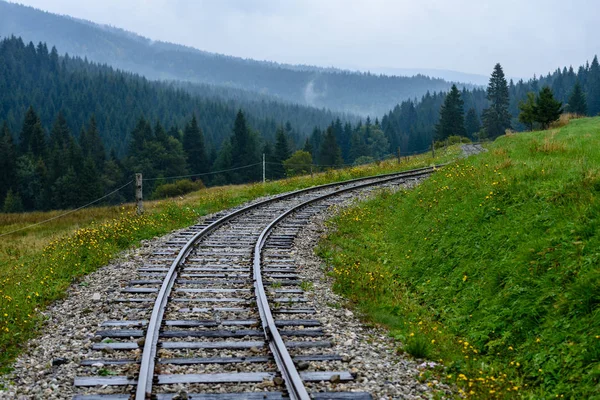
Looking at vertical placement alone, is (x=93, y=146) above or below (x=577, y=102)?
below

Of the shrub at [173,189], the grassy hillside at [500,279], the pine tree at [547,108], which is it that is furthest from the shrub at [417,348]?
the shrub at [173,189]

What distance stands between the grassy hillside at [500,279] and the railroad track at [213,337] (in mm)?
1376

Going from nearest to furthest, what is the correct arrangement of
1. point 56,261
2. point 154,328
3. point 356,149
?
point 154,328, point 56,261, point 356,149

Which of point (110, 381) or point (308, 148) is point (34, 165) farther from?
point (110, 381)

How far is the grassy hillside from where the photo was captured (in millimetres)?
5754

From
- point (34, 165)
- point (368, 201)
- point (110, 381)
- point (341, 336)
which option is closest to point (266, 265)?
point (341, 336)

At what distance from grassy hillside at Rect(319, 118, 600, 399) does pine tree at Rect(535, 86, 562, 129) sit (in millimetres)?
41952

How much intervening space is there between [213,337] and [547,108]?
52501 millimetres

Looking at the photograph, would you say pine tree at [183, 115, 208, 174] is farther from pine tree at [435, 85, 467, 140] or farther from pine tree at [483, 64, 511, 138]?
pine tree at [483, 64, 511, 138]

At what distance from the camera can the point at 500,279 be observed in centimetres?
766

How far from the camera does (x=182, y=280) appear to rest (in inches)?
378

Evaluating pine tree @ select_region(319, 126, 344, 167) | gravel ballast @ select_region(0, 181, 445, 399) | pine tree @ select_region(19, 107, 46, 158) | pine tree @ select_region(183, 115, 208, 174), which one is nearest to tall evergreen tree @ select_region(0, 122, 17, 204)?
pine tree @ select_region(19, 107, 46, 158)

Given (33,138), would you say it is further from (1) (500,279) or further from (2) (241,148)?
(1) (500,279)

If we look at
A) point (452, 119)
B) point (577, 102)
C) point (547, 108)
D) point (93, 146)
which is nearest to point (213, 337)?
point (547, 108)
